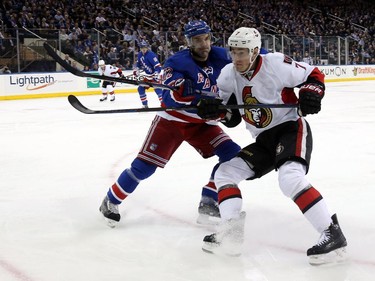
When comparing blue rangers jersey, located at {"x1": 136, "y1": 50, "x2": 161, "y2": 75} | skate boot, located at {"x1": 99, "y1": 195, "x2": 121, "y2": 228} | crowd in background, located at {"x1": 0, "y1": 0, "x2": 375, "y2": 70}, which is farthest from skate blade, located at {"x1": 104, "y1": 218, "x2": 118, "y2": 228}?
crowd in background, located at {"x1": 0, "y1": 0, "x2": 375, "y2": 70}

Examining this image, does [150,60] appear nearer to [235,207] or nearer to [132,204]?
[132,204]

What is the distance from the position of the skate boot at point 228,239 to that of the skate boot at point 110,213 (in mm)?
662

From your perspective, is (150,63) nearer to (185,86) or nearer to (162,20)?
(185,86)

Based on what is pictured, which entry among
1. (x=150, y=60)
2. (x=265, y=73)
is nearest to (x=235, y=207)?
(x=265, y=73)

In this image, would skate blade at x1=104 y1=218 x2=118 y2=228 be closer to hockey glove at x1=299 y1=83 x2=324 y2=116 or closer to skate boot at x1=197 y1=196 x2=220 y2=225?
skate boot at x1=197 y1=196 x2=220 y2=225

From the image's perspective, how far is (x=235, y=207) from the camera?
233 cm

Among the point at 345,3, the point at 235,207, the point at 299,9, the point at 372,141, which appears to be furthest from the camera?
the point at 345,3

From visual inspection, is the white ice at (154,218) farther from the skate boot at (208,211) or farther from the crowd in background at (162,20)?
the crowd in background at (162,20)

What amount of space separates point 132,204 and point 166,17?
48.1ft

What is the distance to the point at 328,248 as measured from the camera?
216cm

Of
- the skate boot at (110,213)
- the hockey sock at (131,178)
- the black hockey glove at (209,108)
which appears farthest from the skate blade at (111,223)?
the black hockey glove at (209,108)

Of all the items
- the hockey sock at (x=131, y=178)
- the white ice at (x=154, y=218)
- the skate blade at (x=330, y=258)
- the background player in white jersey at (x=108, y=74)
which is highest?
the hockey sock at (x=131, y=178)

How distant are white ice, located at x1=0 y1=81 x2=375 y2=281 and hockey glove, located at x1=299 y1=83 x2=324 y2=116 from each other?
25.8 inches

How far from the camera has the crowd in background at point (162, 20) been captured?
13.0 m
